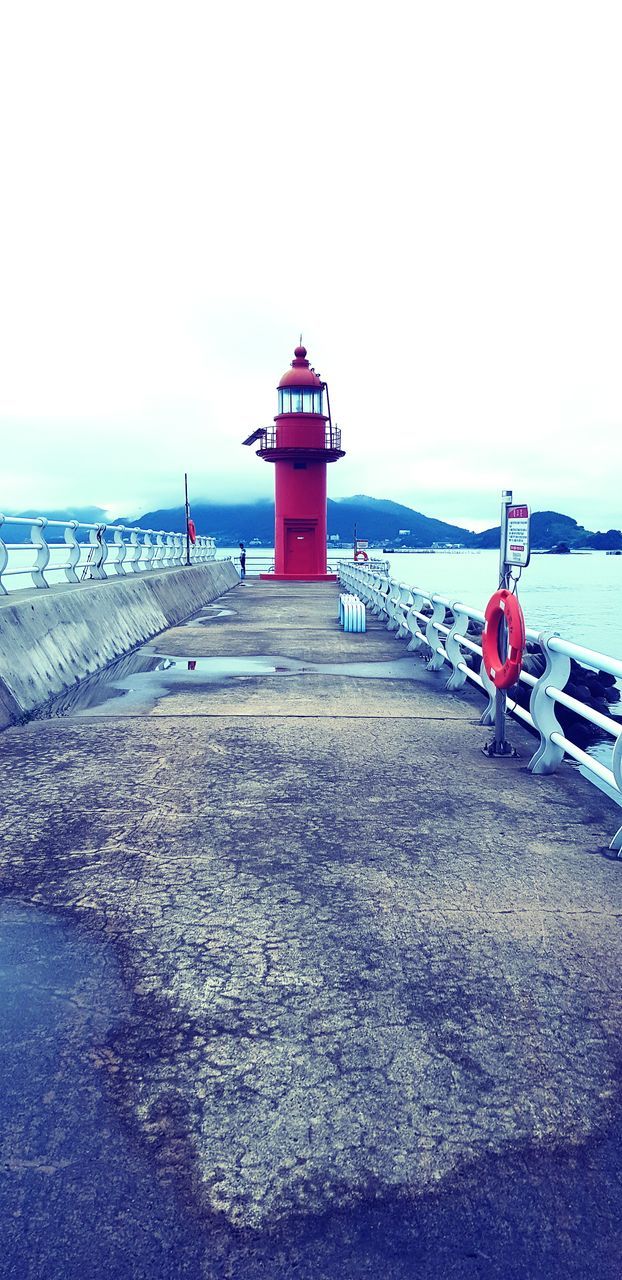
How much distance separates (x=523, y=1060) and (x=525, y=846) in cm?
196

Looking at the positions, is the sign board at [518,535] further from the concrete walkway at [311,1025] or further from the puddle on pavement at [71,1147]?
the puddle on pavement at [71,1147]

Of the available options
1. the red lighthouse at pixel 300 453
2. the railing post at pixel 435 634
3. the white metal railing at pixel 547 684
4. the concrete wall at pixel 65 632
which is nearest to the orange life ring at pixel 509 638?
the white metal railing at pixel 547 684

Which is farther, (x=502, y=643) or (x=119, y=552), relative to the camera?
(x=119, y=552)

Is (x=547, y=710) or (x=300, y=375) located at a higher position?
(x=300, y=375)

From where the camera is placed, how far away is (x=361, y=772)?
20.0ft

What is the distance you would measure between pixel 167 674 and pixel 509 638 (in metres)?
5.37

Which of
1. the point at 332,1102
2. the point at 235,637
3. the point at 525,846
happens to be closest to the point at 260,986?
the point at 332,1102

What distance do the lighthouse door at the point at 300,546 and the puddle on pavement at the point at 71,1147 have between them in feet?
100

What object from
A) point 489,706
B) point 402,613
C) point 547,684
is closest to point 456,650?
point 489,706

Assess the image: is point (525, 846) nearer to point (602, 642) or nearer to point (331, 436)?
point (331, 436)

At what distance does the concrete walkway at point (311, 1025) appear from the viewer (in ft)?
6.93

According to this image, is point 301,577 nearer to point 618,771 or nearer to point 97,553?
point 97,553

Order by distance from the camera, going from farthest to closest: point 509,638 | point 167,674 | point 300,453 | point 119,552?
1. point 300,453
2. point 119,552
3. point 167,674
4. point 509,638

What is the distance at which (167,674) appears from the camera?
1051 cm
